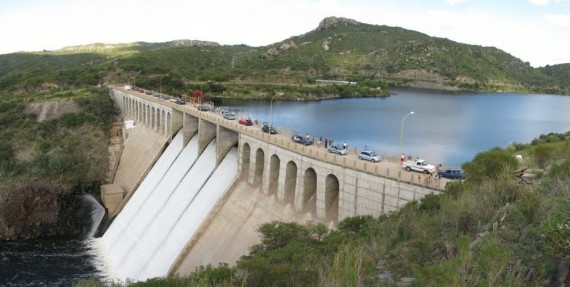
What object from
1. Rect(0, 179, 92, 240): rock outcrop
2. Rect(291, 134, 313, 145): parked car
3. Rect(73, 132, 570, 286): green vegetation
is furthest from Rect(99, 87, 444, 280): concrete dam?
Rect(0, 179, 92, 240): rock outcrop

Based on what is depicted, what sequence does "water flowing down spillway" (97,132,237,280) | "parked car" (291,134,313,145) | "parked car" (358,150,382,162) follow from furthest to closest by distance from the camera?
"water flowing down spillway" (97,132,237,280), "parked car" (291,134,313,145), "parked car" (358,150,382,162)

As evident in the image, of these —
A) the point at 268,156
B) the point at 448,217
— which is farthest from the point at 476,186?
the point at 268,156

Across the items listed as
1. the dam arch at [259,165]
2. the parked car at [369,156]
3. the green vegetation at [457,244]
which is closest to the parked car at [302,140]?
the dam arch at [259,165]

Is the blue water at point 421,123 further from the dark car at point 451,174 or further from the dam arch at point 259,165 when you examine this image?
the dark car at point 451,174

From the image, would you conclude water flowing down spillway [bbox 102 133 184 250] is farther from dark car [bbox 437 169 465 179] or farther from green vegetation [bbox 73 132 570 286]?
dark car [bbox 437 169 465 179]

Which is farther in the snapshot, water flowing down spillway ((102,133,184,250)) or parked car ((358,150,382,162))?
water flowing down spillway ((102,133,184,250))

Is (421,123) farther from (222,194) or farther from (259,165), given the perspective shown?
(222,194)
